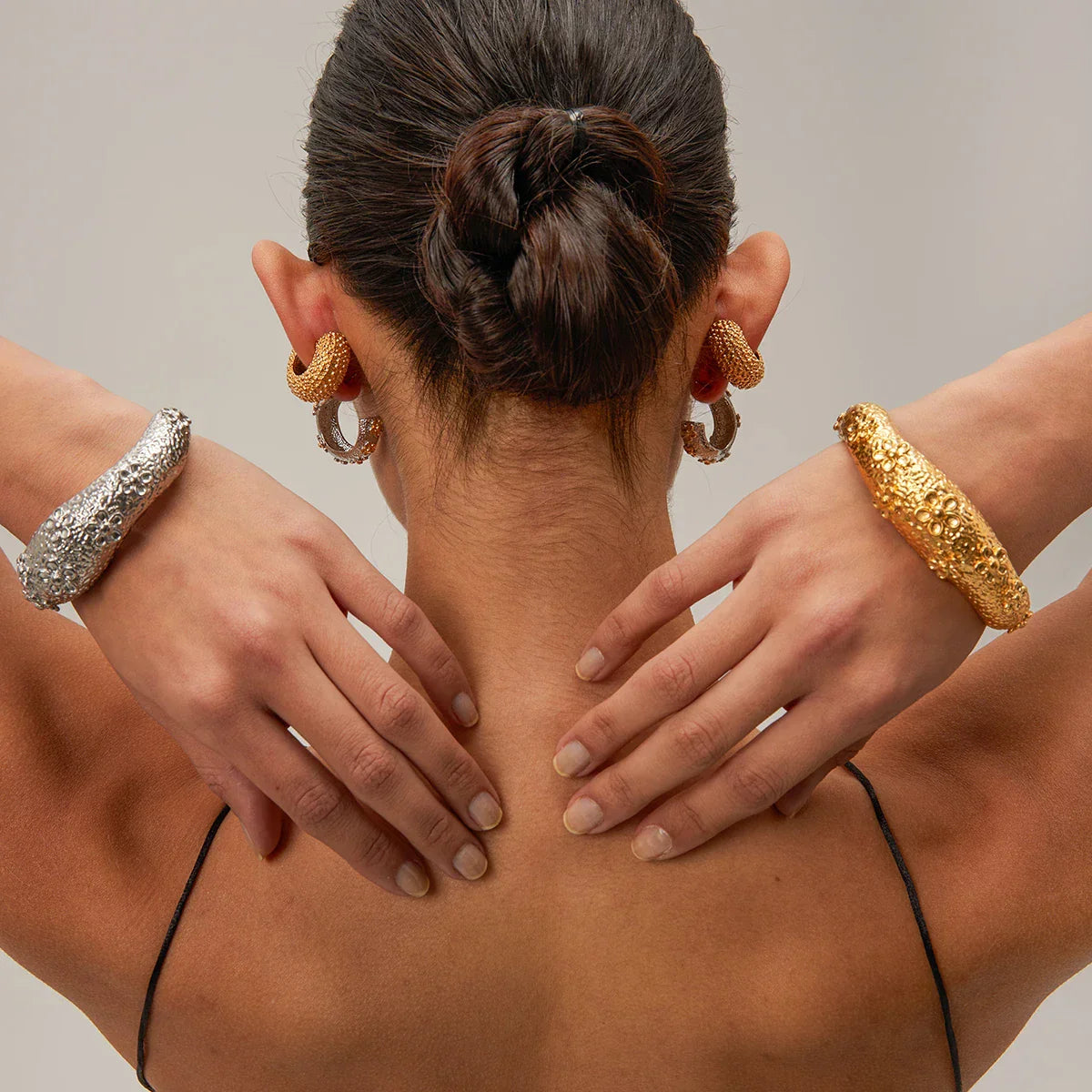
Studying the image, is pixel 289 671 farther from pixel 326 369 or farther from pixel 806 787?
pixel 806 787

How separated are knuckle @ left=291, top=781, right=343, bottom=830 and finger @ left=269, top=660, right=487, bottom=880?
0.06ft

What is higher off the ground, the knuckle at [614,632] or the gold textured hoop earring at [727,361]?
the gold textured hoop earring at [727,361]

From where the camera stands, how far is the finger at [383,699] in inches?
39.0

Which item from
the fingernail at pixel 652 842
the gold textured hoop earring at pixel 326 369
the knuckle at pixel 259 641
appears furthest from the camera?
the gold textured hoop earring at pixel 326 369

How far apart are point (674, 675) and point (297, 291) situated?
22.4 inches

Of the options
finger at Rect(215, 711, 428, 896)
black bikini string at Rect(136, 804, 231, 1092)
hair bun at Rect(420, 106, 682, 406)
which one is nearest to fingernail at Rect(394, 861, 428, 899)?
finger at Rect(215, 711, 428, 896)

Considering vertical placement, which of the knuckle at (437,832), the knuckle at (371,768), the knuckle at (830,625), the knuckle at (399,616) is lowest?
the knuckle at (437,832)

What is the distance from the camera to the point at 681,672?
1.03 meters

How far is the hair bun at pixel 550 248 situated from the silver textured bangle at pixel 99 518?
0.28m

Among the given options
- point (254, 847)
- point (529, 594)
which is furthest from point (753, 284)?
point (254, 847)

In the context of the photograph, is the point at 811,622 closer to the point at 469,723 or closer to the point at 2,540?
the point at 469,723

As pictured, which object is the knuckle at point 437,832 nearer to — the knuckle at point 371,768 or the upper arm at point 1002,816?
the knuckle at point 371,768

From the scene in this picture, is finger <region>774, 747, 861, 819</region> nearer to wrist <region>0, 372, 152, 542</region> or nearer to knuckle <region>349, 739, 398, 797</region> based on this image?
knuckle <region>349, 739, 398, 797</region>

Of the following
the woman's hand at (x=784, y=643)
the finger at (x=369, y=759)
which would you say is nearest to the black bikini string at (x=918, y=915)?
the woman's hand at (x=784, y=643)
